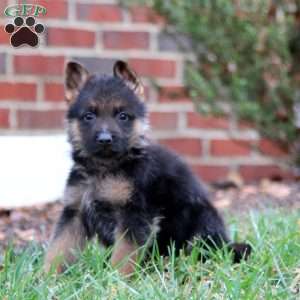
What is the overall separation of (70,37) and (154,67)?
2.78ft

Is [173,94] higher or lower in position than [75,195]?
higher

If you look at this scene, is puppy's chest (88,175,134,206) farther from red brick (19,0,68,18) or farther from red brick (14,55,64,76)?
red brick (19,0,68,18)

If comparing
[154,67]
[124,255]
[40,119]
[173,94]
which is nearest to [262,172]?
[173,94]

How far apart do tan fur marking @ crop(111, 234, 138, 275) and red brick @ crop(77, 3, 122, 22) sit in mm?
3058

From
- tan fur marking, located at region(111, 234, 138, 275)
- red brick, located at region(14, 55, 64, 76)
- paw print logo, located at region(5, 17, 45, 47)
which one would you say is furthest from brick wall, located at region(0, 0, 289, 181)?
tan fur marking, located at region(111, 234, 138, 275)

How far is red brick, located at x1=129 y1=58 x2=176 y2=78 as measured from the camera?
6836mm

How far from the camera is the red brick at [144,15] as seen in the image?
21.8 feet

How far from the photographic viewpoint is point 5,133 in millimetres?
6125

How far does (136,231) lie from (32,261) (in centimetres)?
57

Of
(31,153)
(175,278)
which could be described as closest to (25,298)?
(175,278)

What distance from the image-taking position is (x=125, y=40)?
22.3ft

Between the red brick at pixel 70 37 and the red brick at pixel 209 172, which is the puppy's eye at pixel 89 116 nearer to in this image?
the red brick at pixel 70 37

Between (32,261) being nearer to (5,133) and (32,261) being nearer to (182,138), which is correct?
(5,133)

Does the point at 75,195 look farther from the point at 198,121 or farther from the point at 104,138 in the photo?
the point at 198,121
